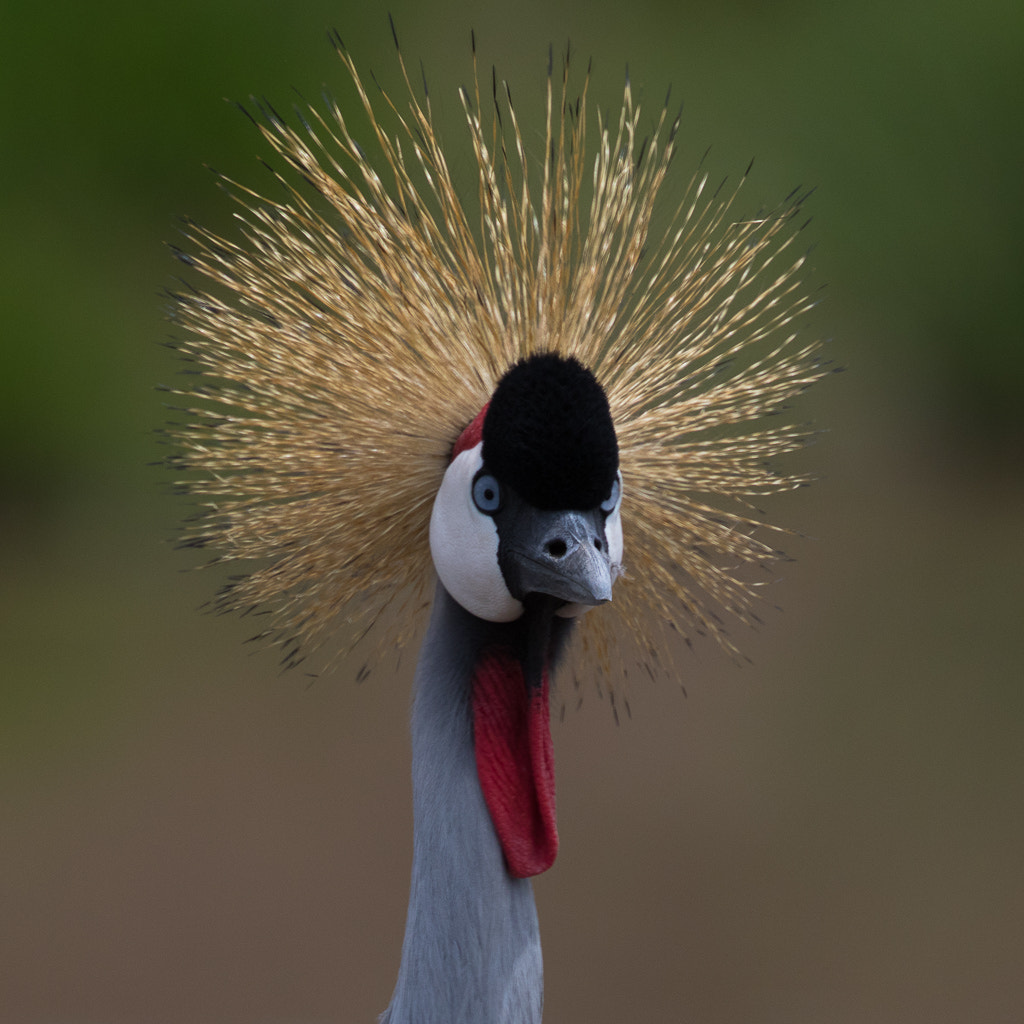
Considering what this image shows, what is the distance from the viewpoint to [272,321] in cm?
96

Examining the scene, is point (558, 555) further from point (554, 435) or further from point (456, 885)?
point (456, 885)

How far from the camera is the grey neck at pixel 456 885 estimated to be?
866mm

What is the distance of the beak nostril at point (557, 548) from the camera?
78cm

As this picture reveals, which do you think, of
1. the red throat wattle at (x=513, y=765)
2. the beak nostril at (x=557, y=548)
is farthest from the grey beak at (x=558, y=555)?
the red throat wattle at (x=513, y=765)

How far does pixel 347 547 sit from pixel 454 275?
0.77ft

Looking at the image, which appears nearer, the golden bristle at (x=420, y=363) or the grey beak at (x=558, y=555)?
the grey beak at (x=558, y=555)

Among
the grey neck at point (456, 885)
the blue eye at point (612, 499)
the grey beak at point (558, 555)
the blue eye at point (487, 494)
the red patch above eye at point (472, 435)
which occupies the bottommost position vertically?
the grey neck at point (456, 885)

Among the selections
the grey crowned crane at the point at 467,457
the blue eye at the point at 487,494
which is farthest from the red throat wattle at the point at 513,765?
the blue eye at the point at 487,494

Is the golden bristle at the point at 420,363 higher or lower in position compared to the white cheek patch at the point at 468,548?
higher

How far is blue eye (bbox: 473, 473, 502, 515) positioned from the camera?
2.66 ft

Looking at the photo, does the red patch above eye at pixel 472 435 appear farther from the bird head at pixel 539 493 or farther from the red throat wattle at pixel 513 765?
the red throat wattle at pixel 513 765

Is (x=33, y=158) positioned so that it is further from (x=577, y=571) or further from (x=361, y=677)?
(x=577, y=571)

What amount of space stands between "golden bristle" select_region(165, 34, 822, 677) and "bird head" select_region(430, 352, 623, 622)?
94 millimetres

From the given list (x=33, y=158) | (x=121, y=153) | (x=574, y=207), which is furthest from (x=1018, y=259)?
(x=574, y=207)
